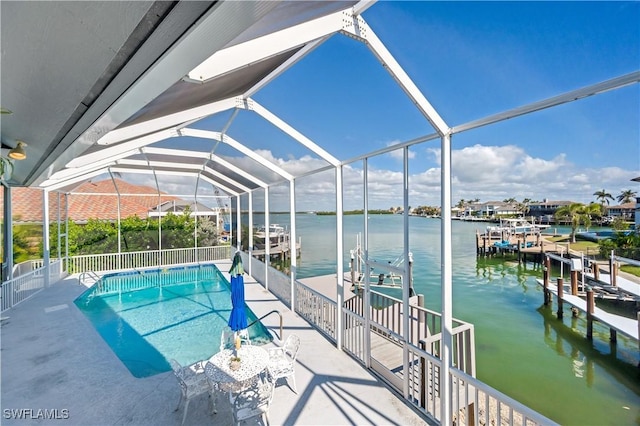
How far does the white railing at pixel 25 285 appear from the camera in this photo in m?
7.46

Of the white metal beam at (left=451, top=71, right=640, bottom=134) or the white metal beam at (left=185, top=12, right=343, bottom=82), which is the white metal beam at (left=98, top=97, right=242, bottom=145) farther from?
the white metal beam at (left=451, top=71, right=640, bottom=134)

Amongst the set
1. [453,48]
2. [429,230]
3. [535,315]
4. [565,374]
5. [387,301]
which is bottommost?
[565,374]

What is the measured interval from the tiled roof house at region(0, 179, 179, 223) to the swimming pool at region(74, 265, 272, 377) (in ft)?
11.1

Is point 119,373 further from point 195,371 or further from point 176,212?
point 176,212

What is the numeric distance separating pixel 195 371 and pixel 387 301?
340 cm

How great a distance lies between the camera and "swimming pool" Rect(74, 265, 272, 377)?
225 inches

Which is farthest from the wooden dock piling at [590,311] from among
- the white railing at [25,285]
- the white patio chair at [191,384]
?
the white railing at [25,285]

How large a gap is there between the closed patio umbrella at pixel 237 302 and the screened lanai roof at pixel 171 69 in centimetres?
250

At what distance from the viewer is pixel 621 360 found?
690cm

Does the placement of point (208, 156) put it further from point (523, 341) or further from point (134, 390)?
point (523, 341)

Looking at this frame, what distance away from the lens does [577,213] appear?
2.46 metres

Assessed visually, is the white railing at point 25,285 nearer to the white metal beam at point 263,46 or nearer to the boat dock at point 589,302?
the white metal beam at point 263,46

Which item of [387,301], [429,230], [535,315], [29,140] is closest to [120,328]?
[29,140]

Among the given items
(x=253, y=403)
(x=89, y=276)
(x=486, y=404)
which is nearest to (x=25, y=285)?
(x=89, y=276)
